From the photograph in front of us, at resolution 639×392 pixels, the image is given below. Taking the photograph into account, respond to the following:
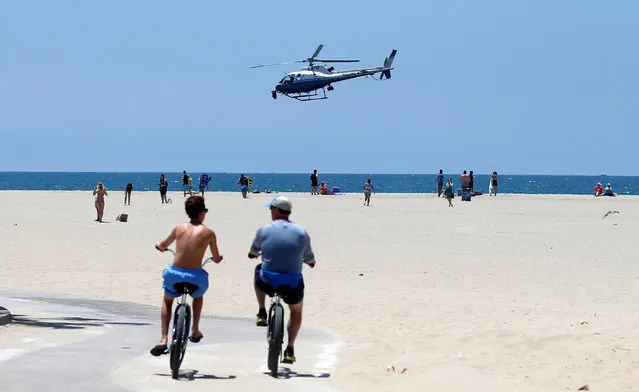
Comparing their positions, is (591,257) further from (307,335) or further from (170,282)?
(170,282)

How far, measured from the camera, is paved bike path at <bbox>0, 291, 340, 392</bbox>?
31.7ft

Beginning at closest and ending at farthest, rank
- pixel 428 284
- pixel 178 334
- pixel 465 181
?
1. pixel 178 334
2. pixel 428 284
3. pixel 465 181

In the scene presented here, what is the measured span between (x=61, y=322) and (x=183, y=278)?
4.71m

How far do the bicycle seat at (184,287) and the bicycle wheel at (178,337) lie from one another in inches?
6.0

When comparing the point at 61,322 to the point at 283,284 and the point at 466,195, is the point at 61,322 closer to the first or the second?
the point at 283,284

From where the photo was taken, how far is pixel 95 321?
14.4m

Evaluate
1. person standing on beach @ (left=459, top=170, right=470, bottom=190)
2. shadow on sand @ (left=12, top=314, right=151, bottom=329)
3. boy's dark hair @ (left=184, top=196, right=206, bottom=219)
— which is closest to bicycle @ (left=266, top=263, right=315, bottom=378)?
boy's dark hair @ (left=184, top=196, right=206, bottom=219)

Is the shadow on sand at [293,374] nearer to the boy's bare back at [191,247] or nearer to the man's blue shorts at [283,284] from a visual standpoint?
the man's blue shorts at [283,284]

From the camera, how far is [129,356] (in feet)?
37.1

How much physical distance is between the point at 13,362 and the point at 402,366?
3.53 meters

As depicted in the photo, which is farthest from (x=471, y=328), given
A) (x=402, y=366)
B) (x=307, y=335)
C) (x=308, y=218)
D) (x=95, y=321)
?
(x=308, y=218)

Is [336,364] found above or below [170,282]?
below

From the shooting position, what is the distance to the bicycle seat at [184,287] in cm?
989

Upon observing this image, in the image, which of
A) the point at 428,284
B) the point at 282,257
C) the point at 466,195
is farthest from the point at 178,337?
the point at 466,195
